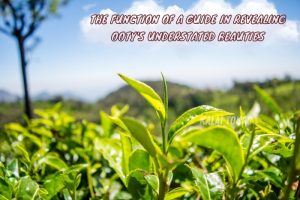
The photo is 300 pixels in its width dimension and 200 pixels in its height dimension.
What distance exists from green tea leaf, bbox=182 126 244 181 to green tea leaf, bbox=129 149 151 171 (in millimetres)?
219

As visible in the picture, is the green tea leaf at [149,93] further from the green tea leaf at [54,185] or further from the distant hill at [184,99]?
the distant hill at [184,99]

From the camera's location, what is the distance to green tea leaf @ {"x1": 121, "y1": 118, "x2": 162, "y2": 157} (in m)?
0.59

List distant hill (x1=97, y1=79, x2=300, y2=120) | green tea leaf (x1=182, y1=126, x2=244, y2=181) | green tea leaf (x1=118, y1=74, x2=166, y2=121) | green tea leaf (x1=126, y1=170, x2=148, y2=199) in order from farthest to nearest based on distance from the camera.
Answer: distant hill (x1=97, y1=79, x2=300, y2=120) < green tea leaf (x1=126, y1=170, x2=148, y2=199) < green tea leaf (x1=118, y1=74, x2=166, y2=121) < green tea leaf (x1=182, y1=126, x2=244, y2=181)

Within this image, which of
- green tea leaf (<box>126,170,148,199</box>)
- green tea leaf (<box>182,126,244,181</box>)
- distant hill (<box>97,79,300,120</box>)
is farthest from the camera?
distant hill (<box>97,79,300,120</box>)

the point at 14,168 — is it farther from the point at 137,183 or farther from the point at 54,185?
the point at 137,183

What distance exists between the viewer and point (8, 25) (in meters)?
16.0

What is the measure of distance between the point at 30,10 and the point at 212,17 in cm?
1699

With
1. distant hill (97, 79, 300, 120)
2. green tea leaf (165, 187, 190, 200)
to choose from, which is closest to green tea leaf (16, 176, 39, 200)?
green tea leaf (165, 187, 190, 200)

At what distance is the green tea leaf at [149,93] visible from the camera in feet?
2.07

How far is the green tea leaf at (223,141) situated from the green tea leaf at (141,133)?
9cm

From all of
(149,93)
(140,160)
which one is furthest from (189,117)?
(140,160)

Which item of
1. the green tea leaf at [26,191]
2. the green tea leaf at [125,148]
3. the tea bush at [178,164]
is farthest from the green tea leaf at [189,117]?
the green tea leaf at [26,191]

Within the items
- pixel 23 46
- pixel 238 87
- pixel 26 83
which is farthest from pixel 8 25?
pixel 238 87

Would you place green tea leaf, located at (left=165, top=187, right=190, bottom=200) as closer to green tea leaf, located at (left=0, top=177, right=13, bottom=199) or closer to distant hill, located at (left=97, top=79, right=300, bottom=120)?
green tea leaf, located at (left=0, top=177, right=13, bottom=199)
